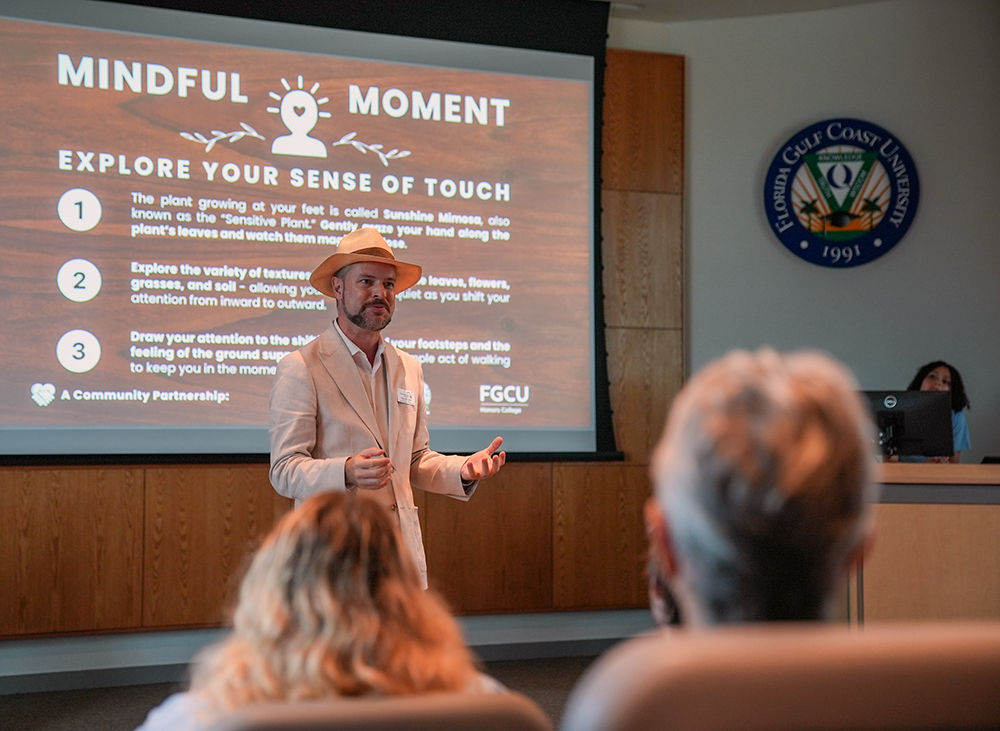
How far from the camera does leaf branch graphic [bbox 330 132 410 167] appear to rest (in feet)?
15.3

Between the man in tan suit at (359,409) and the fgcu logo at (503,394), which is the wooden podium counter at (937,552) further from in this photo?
the fgcu logo at (503,394)

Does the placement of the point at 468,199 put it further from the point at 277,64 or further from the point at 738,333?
the point at 738,333

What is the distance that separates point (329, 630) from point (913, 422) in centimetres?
352

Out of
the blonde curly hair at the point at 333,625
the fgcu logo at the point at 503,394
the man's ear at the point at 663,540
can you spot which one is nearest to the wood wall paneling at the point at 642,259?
the fgcu logo at the point at 503,394

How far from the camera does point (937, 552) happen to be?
3.21 meters

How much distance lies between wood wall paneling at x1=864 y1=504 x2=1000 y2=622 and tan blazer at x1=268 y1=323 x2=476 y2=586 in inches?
57.1

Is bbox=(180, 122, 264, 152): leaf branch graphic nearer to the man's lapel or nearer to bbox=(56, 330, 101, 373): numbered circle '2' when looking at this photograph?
bbox=(56, 330, 101, 373): numbered circle '2'

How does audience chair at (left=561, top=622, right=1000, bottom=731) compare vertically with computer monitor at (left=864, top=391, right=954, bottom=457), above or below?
below

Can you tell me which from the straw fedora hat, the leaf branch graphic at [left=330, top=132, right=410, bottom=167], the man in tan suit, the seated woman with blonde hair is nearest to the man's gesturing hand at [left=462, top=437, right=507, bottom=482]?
the man in tan suit

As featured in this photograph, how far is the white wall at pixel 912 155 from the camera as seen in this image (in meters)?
5.32

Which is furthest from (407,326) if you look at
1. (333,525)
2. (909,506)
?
(333,525)

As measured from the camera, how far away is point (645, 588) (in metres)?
5.09

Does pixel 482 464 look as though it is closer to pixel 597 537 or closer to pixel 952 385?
pixel 597 537

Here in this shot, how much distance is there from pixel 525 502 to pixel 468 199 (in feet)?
5.15
